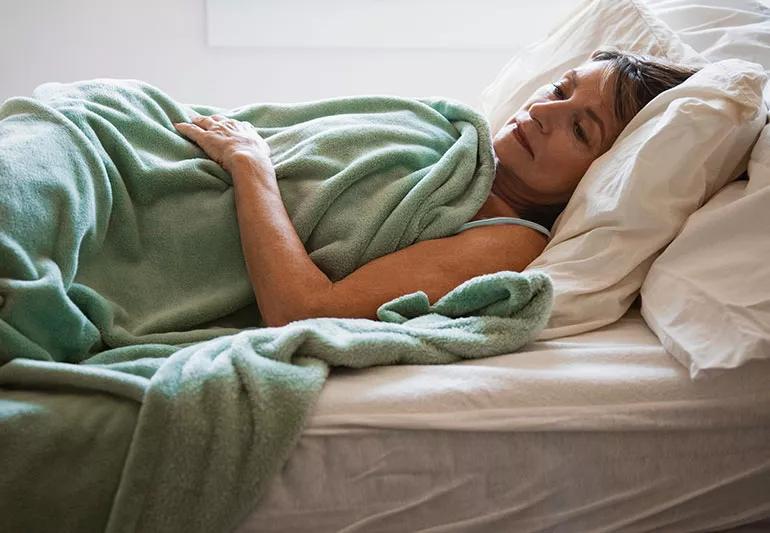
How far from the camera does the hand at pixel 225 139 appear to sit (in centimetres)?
128

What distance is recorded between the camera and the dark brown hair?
1.30 meters

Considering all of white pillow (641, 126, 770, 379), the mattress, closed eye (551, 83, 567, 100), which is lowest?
the mattress

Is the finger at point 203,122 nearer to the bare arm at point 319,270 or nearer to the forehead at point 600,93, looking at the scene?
the bare arm at point 319,270

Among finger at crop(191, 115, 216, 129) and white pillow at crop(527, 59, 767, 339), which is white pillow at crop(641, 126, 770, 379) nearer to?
white pillow at crop(527, 59, 767, 339)

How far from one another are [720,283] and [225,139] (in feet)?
2.53

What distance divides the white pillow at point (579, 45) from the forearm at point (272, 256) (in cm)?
59

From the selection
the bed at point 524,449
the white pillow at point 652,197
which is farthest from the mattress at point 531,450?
the white pillow at point 652,197

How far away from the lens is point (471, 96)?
234 centimetres

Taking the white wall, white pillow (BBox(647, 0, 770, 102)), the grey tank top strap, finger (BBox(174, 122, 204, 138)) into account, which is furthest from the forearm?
the white wall

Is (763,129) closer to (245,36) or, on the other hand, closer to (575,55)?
(575,55)

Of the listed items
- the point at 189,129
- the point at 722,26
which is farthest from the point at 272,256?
the point at 722,26

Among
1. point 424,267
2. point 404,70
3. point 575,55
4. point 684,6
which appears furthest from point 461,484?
point 404,70

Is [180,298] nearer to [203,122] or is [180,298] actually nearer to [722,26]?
[203,122]

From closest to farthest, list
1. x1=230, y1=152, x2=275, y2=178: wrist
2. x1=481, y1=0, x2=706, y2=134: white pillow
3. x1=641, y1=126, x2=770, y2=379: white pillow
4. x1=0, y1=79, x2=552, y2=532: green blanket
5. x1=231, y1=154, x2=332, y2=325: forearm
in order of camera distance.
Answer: x1=0, y1=79, x2=552, y2=532: green blanket → x1=641, y1=126, x2=770, y2=379: white pillow → x1=231, y1=154, x2=332, y2=325: forearm → x1=230, y1=152, x2=275, y2=178: wrist → x1=481, y1=0, x2=706, y2=134: white pillow
